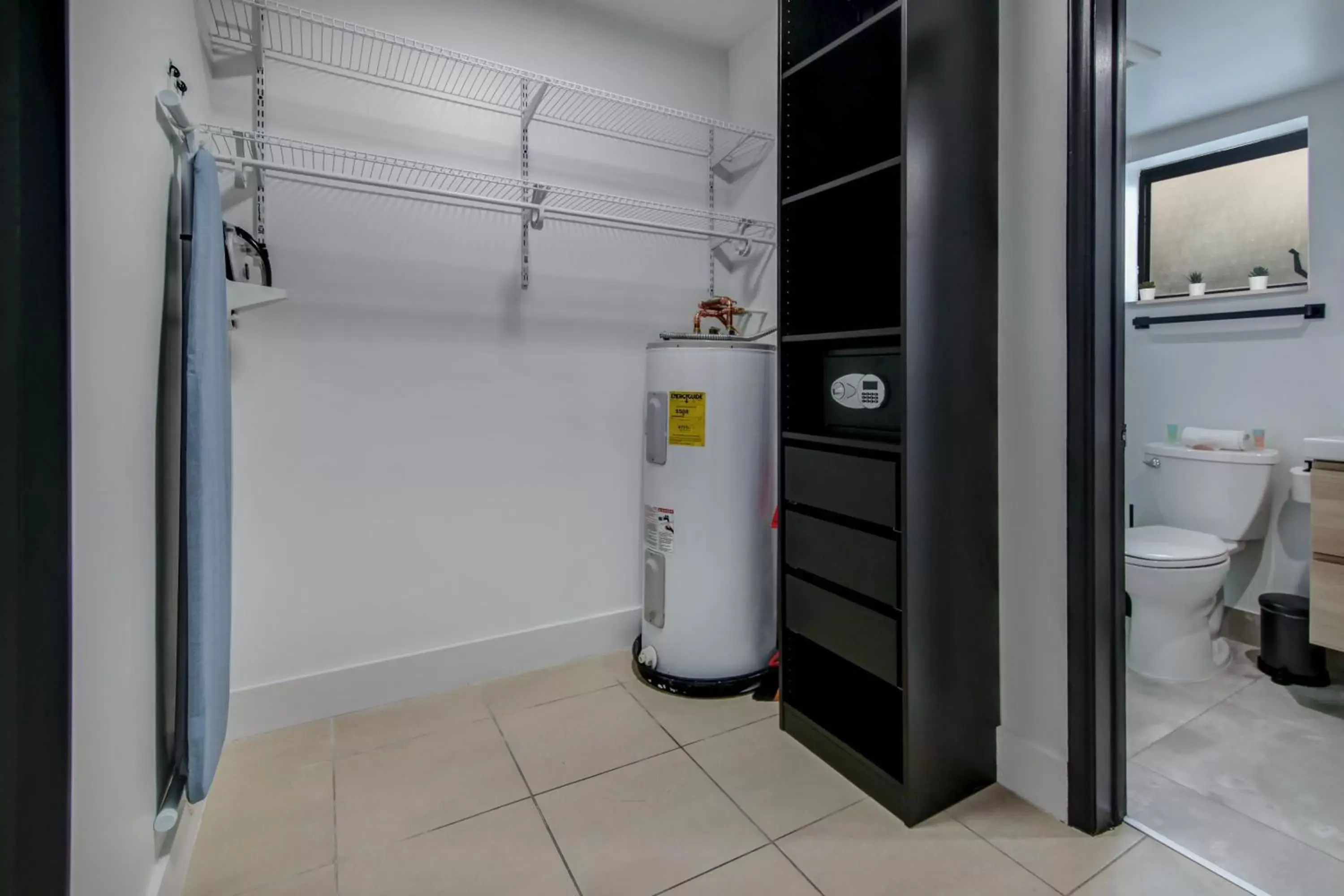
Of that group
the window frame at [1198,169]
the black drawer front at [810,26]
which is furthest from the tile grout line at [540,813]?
the window frame at [1198,169]

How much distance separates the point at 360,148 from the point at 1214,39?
8.81ft

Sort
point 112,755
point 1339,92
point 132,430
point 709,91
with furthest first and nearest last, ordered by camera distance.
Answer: point 709,91
point 1339,92
point 132,430
point 112,755

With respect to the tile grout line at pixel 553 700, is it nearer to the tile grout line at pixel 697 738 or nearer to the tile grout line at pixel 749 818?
the tile grout line at pixel 697 738

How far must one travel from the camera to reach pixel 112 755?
87cm

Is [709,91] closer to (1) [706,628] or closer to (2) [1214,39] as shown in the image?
(2) [1214,39]

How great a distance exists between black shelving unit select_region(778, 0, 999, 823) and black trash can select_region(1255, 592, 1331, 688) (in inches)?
50.2

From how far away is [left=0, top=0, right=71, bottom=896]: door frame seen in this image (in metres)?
0.63

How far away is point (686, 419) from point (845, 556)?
639mm

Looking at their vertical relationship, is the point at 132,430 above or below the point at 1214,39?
below

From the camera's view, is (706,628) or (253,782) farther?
(706,628)

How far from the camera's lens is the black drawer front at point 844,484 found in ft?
4.58

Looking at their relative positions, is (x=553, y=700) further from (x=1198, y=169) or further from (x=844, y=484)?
(x=1198, y=169)

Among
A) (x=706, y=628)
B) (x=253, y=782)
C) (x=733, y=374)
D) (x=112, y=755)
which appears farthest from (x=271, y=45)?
(x=706, y=628)

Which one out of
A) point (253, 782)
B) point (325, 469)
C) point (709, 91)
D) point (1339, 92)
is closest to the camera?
point (253, 782)
